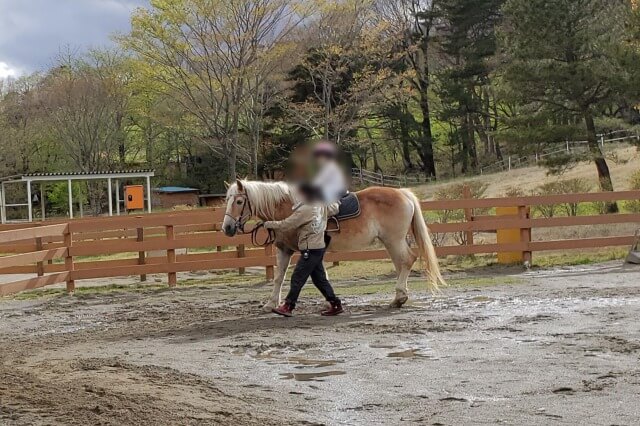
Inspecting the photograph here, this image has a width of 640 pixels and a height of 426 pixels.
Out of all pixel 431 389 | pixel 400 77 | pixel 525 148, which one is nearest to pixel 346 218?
pixel 431 389

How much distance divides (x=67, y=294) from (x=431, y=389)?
8025 mm

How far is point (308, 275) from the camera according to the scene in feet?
27.5

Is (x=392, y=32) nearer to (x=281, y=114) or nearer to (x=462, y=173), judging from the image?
(x=281, y=114)

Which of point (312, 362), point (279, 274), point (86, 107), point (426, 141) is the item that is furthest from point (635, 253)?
point (86, 107)

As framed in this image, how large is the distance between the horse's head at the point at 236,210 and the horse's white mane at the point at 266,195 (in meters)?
0.04

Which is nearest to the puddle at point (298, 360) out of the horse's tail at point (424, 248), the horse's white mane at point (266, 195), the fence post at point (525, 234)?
the horse's white mane at point (266, 195)

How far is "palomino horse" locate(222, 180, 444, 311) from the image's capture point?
8.61 meters

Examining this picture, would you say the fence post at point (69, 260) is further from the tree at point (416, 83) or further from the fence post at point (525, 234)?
the tree at point (416, 83)

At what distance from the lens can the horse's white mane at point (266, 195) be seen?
28.3ft

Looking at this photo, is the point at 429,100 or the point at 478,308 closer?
the point at 478,308

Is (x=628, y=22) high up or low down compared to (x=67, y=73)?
down

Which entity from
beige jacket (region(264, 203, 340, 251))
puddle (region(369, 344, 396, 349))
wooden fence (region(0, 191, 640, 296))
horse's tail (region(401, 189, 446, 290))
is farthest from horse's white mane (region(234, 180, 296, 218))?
wooden fence (region(0, 191, 640, 296))

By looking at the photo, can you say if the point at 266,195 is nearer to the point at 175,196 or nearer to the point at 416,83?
the point at 416,83

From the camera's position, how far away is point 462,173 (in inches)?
1780
